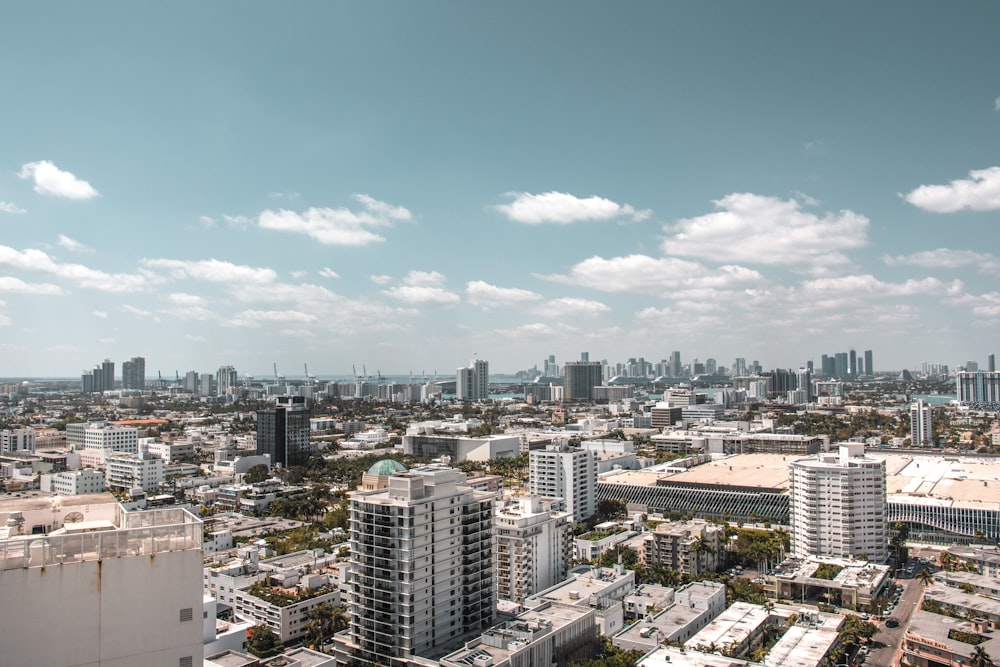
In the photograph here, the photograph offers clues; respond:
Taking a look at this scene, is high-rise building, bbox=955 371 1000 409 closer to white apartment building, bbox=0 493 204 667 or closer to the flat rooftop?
the flat rooftop

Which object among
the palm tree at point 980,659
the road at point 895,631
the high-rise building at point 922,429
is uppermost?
the high-rise building at point 922,429

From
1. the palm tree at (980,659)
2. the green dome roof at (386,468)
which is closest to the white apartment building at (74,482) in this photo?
the green dome roof at (386,468)

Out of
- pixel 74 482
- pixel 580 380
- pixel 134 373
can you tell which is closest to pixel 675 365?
pixel 580 380

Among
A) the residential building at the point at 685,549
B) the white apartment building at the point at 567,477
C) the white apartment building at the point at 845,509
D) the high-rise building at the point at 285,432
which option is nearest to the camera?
the residential building at the point at 685,549

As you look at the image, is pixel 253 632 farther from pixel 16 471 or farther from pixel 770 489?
pixel 16 471

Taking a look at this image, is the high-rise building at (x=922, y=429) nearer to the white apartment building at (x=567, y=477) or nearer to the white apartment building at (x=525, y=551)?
the white apartment building at (x=567, y=477)

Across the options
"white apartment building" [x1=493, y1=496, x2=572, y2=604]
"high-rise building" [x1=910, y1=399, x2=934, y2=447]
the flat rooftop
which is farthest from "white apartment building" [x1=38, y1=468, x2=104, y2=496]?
"high-rise building" [x1=910, y1=399, x2=934, y2=447]

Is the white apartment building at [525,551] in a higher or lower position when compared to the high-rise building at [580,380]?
lower
